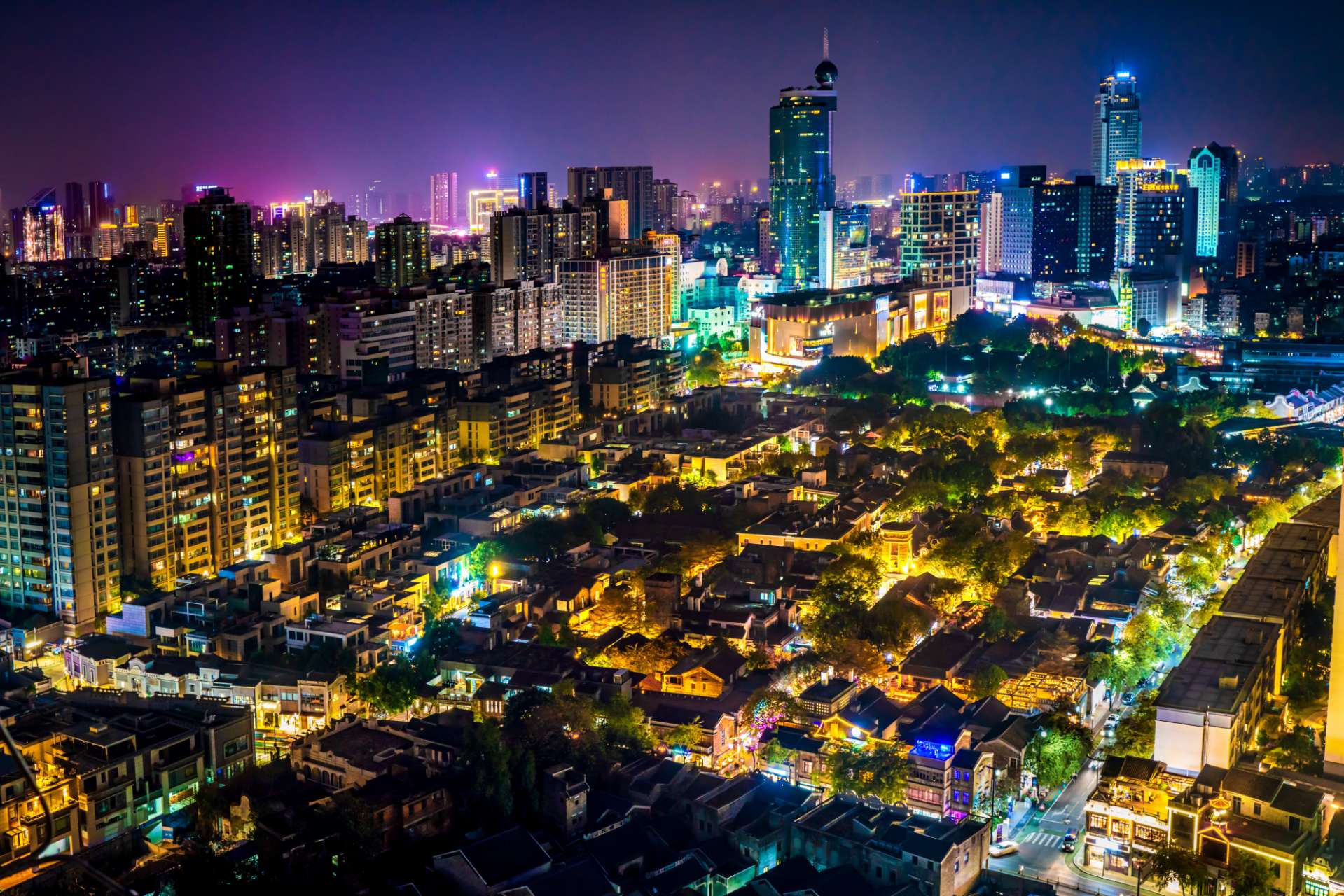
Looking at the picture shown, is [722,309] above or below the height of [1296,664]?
above

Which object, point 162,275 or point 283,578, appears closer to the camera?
point 283,578

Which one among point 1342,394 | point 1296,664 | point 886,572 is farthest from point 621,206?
point 1296,664

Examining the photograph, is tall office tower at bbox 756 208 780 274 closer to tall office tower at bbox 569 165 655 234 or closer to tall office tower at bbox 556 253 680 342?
tall office tower at bbox 569 165 655 234

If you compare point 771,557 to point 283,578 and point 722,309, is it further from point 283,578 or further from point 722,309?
point 722,309

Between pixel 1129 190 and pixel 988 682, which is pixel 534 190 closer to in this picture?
pixel 1129 190

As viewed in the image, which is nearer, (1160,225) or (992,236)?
(1160,225)

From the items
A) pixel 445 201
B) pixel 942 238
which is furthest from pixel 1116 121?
pixel 445 201
